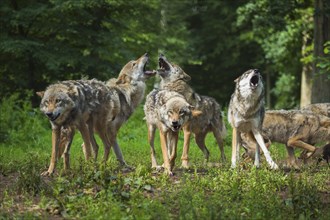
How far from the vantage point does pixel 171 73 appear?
13.0m

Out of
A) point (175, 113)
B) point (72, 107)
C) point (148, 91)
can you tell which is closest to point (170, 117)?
point (175, 113)

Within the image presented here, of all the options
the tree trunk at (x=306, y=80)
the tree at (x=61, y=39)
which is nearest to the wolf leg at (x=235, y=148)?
the tree at (x=61, y=39)

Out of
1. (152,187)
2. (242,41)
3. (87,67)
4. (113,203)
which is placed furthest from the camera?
(242,41)

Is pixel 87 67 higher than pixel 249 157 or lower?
higher

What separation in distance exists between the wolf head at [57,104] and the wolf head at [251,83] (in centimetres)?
284

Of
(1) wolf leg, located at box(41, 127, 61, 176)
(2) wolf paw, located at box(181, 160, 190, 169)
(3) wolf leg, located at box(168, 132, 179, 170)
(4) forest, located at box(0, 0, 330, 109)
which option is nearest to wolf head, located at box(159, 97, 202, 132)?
(3) wolf leg, located at box(168, 132, 179, 170)

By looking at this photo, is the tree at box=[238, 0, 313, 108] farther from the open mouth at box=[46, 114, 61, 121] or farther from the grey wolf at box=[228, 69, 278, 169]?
the open mouth at box=[46, 114, 61, 121]

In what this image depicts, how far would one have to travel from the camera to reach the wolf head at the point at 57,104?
10.2 meters

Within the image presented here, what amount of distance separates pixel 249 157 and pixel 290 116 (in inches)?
47.6

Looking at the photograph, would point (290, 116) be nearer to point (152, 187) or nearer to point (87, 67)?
point (152, 187)

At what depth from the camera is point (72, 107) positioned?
10.5 m

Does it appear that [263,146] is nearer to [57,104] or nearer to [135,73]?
[135,73]

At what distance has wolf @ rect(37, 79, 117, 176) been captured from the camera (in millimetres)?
10328

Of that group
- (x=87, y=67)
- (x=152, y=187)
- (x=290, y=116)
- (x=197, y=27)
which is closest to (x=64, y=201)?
(x=152, y=187)
